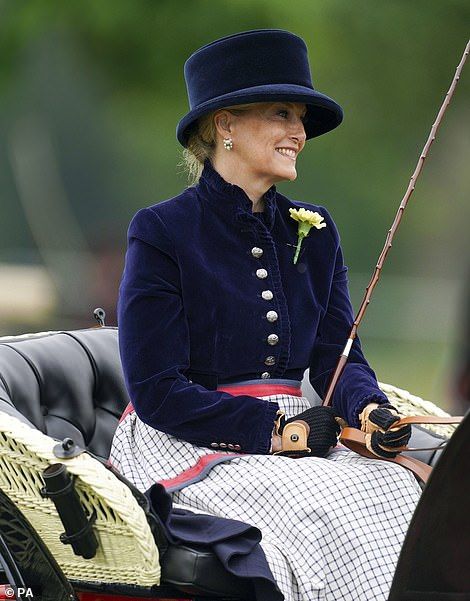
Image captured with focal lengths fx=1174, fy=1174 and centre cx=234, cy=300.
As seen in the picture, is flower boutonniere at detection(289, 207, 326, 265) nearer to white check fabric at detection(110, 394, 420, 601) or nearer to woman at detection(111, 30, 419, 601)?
woman at detection(111, 30, 419, 601)

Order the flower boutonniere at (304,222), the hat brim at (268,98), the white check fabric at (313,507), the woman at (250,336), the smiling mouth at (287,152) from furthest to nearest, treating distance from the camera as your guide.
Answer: the flower boutonniere at (304,222)
the smiling mouth at (287,152)
the hat brim at (268,98)
the woman at (250,336)
the white check fabric at (313,507)

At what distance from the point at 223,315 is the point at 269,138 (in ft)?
1.53

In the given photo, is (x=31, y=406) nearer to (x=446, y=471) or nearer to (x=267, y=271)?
(x=267, y=271)

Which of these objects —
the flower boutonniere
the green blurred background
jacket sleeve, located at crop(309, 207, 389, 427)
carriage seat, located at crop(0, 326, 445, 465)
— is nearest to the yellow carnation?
the flower boutonniere

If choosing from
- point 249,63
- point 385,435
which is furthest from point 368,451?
point 249,63

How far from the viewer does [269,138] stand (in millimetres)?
2961

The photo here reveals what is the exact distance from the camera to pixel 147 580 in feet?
7.69

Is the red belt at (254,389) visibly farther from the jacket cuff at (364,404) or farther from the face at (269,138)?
the face at (269,138)

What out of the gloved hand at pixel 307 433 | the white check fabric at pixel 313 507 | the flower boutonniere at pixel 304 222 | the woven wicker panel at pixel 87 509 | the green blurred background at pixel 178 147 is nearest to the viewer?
the woven wicker panel at pixel 87 509

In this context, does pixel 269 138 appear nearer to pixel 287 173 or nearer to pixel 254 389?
Result: pixel 287 173

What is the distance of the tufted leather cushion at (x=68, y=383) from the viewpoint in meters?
3.12

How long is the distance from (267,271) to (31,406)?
28.5 inches

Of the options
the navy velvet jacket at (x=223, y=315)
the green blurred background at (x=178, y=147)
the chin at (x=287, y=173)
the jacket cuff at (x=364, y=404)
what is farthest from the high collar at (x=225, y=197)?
the green blurred background at (x=178, y=147)

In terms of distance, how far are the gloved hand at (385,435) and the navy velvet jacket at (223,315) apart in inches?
7.0
